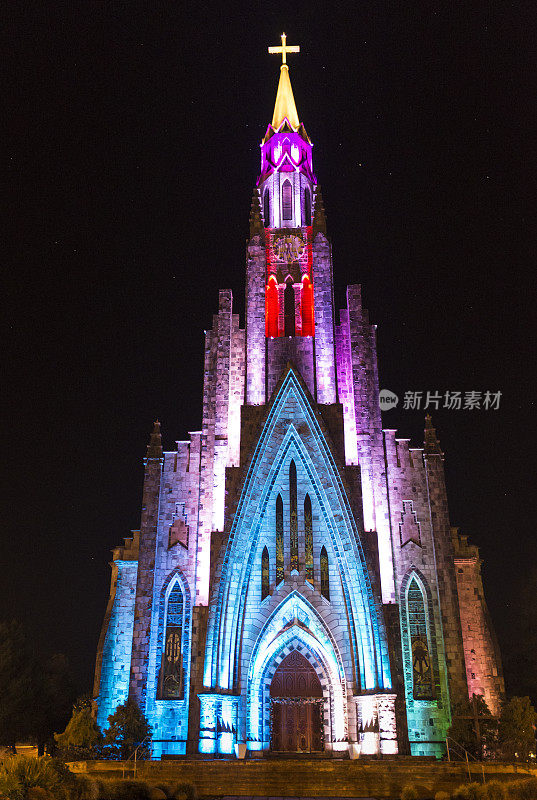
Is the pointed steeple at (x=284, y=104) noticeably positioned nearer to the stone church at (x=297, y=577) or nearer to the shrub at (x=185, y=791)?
the stone church at (x=297, y=577)

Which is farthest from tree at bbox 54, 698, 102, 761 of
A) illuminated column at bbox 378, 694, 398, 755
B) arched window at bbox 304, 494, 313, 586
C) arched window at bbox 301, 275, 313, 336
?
arched window at bbox 301, 275, 313, 336

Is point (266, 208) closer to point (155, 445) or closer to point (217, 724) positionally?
point (155, 445)

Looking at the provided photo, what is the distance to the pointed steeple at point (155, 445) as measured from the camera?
33.6 meters

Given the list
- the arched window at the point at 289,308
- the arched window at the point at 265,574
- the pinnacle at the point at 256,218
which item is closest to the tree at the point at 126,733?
the arched window at the point at 265,574

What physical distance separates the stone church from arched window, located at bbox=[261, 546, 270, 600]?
0.21 feet

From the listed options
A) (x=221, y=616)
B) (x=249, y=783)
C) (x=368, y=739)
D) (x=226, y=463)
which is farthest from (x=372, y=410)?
(x=249, y=783)

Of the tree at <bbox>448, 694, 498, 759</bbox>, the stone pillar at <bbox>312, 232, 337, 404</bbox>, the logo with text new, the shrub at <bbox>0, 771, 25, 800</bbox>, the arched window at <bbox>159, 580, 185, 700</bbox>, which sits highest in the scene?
the stone pillar at <bbox>312, 232, 337, 404</bbox>

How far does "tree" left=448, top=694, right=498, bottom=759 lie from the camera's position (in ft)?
85.7

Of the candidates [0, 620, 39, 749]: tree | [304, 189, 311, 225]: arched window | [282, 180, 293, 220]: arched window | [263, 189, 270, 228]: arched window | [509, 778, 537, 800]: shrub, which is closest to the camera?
[509, 778, 537, 800]: shrub

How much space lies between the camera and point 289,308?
1478 inches

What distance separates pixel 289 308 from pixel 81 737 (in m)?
22.3

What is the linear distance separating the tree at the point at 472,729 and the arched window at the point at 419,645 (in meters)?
1.99

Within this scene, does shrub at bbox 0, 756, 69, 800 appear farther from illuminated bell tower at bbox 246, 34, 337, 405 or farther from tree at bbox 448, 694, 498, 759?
illuminated bell tower at bbox 246, 34, 337, 405

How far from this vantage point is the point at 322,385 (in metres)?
34.5
